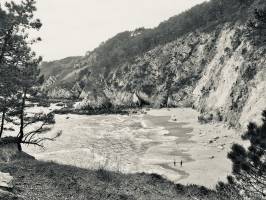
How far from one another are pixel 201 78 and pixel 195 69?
30.5ft

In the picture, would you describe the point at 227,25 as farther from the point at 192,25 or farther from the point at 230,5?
the point at 192,25

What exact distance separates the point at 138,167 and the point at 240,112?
72.2 feet

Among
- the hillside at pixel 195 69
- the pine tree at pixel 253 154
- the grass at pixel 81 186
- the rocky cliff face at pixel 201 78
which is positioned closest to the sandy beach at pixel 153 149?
the rocky cliff face at pixel 201 78

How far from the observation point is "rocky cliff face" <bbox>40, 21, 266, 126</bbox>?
51434 mm

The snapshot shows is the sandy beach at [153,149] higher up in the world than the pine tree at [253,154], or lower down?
lower down

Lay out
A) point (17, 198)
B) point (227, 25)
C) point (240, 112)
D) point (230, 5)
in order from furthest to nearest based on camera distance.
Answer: point (230, 5) → point (227, 25) → point (240, 112) → point (17, 198)

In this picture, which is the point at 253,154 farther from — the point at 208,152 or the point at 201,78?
the point at 201,78

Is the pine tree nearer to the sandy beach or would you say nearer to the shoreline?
the shoreline

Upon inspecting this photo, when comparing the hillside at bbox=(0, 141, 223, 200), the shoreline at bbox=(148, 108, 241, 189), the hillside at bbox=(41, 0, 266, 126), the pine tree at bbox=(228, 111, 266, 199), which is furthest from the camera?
the hillside at bbox=(41, 0, 266, 126)

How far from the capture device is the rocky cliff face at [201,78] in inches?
2025

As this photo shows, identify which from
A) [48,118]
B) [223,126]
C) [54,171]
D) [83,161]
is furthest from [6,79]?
[223,126]

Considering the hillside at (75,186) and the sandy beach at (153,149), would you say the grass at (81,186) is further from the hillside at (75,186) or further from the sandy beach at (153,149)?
the sandy beach at (153,149)

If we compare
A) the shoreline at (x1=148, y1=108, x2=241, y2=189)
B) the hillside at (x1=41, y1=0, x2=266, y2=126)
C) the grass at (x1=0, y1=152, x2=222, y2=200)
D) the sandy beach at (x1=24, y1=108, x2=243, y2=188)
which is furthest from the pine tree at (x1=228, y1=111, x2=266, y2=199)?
the hillside at (x1=41, y1=0, x2=266, y2=126)

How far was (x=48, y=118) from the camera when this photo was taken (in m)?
28.6
